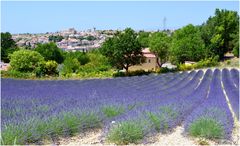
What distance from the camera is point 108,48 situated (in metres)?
29.2

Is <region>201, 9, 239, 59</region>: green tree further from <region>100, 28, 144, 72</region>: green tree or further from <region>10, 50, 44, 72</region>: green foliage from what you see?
<region>10, 50, 44, 72</region>: green foliage

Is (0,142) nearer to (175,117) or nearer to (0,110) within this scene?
(0,110)

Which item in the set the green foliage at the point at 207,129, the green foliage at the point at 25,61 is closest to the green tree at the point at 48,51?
the green foliage at the point at 25,61

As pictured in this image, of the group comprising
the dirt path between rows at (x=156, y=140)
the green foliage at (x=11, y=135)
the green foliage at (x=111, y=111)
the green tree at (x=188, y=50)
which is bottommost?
the dirt path between rows at (x=156, y=140)

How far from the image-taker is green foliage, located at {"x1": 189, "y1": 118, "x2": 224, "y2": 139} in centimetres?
602

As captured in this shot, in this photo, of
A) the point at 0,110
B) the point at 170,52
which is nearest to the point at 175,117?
the point at 0,110

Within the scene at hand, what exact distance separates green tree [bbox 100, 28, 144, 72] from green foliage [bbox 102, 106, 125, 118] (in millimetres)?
21142

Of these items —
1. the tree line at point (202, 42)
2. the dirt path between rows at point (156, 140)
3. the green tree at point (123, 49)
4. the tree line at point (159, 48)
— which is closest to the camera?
the dirt path between rows at point (156, 140)

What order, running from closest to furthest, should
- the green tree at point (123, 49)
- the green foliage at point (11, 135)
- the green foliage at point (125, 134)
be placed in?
1. the green foliage at point (11, 135)
2. the green foliage at point (125, 134)
3. the green tree at point (123, 49)

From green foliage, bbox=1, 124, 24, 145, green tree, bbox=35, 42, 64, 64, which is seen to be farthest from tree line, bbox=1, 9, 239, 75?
green foliage, bbox=1, 124, 24, 145

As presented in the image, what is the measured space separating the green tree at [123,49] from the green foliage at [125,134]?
2290cm

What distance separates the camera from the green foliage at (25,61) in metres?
31.8

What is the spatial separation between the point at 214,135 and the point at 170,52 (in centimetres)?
3623

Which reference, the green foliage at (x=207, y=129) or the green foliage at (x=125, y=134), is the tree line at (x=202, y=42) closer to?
the green foliage at (x=207, y=129)
